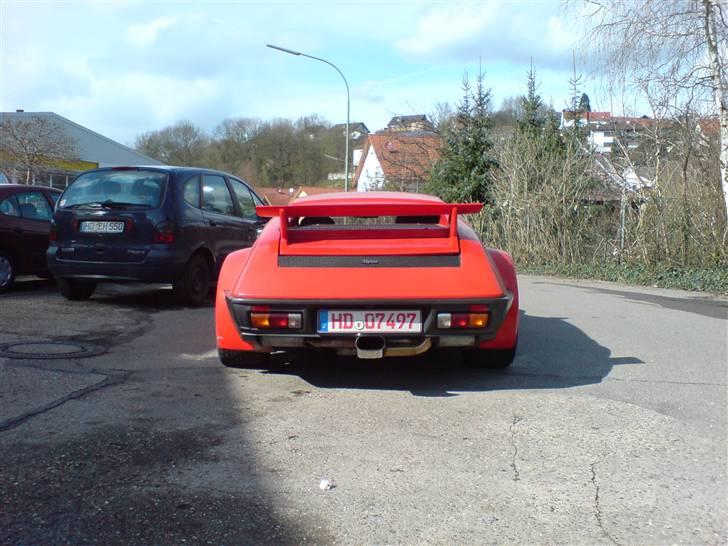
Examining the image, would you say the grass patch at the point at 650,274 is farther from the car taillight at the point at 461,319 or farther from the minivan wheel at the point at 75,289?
the minivan wheel at the point at 75,289

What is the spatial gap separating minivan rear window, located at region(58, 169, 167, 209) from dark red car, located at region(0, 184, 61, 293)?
1331 millimetres

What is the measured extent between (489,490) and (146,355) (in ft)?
11.8

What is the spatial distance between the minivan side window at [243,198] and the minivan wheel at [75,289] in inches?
87.0

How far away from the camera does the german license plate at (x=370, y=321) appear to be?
4.47 meters

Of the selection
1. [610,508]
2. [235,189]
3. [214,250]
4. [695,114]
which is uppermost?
[695,114]

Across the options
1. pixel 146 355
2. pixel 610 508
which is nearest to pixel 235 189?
pixel 146 355

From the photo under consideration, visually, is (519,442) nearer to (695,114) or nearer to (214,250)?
(214,250)

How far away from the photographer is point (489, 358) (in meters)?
5.38

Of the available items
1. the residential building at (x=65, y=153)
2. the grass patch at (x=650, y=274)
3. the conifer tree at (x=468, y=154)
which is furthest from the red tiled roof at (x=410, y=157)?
the grass patch at (x=650, y=274)

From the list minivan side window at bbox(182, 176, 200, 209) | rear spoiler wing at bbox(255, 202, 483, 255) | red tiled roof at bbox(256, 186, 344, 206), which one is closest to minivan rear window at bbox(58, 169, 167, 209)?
minivan side window at bbox(182, 176, 200, 209)

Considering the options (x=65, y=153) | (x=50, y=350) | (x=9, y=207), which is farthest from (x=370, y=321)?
(x=65, y=153)

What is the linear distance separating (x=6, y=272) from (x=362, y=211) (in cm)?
632

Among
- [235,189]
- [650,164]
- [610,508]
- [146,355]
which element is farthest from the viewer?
[650,164]

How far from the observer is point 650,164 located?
15.3m
